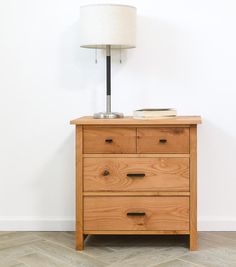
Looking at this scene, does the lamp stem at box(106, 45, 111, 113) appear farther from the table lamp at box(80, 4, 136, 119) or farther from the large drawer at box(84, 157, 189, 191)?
the large drawer at box(84, 157, 189, 191)

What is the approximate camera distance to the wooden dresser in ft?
8.58

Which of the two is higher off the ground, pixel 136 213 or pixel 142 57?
pixel 142 57

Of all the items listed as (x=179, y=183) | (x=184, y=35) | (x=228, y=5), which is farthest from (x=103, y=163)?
(x=228, y=5)

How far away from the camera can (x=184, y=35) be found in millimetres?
3006

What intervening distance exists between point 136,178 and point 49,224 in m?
0.76

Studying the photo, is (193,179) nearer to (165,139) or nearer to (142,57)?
(165,139)

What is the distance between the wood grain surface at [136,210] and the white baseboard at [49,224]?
1.43 ft

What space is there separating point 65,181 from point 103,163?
54 centimetres

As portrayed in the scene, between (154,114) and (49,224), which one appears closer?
(154,114)

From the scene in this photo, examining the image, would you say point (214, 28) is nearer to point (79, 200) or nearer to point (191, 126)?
point (191, 126)

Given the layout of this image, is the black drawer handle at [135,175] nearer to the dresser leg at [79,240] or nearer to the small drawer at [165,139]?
the small drawer at [165,139]

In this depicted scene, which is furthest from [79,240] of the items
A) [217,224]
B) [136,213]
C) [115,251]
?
[217,224]

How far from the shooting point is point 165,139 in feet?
8.57

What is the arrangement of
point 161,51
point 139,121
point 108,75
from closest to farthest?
point 139,121 < point 108,75 < point 161,51
